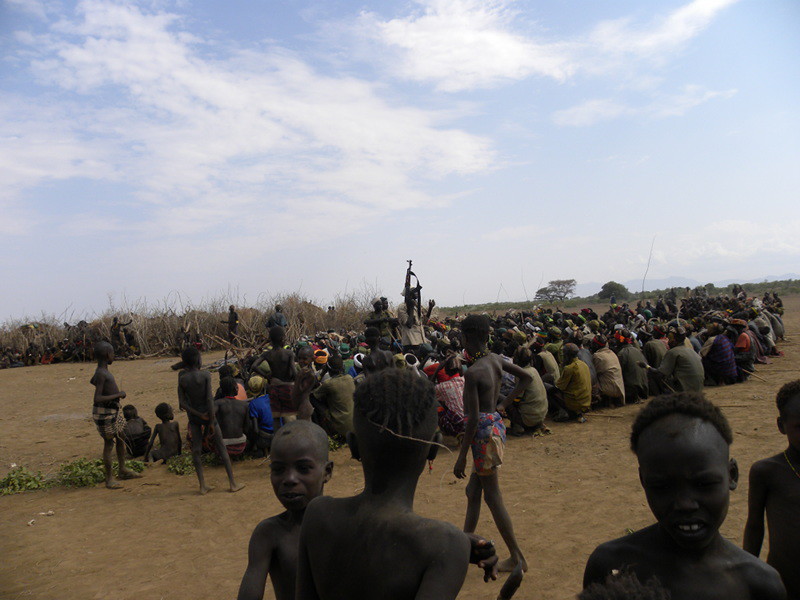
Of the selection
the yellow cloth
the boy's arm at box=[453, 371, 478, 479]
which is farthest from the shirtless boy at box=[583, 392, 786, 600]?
the yellow cloth

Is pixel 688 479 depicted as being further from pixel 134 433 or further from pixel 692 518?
pixel 134 433

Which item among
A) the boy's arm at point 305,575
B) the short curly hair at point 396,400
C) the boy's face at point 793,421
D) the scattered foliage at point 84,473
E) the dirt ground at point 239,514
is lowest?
the dirt ground at point 239,514

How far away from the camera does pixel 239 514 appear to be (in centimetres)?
555

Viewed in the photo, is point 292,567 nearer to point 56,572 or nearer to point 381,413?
point 381,413

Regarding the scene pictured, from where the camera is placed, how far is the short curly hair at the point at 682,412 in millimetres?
1580

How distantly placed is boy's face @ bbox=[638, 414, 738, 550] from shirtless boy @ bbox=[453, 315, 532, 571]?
7.24 ft

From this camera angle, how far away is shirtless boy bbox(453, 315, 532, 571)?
3.76 meters

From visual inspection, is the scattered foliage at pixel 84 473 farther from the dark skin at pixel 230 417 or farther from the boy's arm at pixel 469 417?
the boy's arm at pixel 469 417

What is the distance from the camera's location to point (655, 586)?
3.27 ft

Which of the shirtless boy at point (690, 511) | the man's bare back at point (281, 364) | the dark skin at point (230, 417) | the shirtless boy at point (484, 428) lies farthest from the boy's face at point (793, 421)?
the dark skin at point (230, 417)

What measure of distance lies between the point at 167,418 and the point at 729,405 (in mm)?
8157

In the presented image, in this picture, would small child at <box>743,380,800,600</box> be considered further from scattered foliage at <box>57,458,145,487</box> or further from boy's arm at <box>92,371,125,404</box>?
scattered foliage at <box>57,458,145,487</box>

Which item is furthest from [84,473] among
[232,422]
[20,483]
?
[232,422]

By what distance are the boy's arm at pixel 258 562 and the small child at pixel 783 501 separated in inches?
75.8
